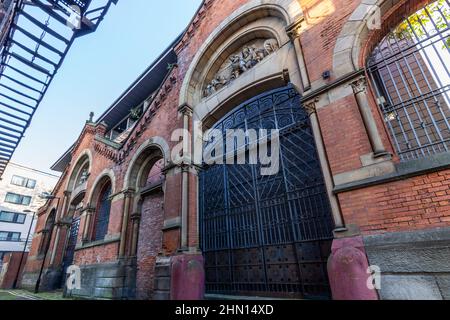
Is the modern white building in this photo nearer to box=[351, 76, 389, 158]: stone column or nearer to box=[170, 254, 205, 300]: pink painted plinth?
box=[170, 254, 205, 300]: pink painted plinth

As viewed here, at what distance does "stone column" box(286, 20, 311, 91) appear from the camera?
16.5 feet

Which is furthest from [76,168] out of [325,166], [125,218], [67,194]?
[325,166]

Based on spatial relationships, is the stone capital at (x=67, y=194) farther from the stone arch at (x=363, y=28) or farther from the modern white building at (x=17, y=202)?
the modern white building at (x=17, y=202)

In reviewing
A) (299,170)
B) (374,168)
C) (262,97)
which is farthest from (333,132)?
(262,97)

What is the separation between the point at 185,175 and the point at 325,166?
429 centimetres

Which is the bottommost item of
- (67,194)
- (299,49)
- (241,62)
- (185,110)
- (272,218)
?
(272,218)

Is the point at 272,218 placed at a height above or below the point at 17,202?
below

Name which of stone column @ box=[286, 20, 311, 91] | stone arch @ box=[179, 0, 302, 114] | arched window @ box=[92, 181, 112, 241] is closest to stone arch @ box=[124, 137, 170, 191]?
arched window @ box=[92, 181, 112, 241]

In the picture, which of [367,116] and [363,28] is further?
[363,28]

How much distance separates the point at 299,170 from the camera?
5.43 m

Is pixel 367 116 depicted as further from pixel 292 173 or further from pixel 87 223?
pixel 87 223

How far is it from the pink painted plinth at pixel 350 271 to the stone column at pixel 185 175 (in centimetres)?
396

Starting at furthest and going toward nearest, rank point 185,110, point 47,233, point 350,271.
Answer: point 47,233, point 185,110, point 350,271

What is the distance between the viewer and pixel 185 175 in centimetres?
720
